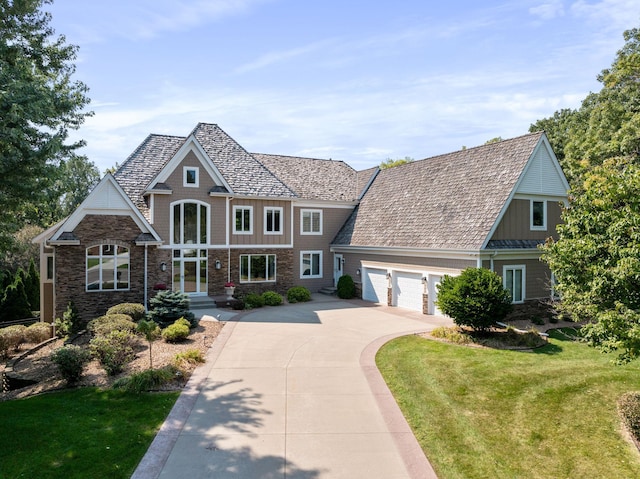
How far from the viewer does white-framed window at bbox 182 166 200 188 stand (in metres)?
24.0

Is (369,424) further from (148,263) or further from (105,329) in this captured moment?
(148,263)

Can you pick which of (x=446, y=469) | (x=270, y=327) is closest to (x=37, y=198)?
(x=270, y=327)

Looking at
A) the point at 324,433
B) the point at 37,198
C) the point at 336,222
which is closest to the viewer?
the point at 324,433

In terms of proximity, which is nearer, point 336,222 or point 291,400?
point 291,400

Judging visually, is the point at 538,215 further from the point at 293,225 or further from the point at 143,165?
the point at 143,165

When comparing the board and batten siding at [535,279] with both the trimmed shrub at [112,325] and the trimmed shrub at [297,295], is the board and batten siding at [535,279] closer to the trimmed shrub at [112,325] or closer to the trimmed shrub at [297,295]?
the trimmed shrub at [297,295]

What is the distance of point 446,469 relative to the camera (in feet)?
24.1

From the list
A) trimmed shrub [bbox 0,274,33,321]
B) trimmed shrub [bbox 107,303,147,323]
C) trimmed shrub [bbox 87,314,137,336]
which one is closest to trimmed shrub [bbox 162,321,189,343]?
trimmed shrub [bbox 87,314,137,336]

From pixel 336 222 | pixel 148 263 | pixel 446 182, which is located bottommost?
pixel 148 263

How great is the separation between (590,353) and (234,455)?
1280cm

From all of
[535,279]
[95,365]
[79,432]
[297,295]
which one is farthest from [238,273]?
[79,432]

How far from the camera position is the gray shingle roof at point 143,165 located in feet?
79.4

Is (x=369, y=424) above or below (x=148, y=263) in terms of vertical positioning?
below

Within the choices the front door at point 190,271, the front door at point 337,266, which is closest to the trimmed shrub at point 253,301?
the front door at point 190,271
